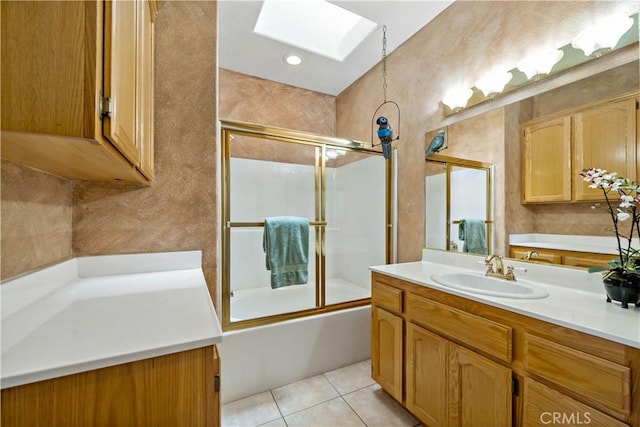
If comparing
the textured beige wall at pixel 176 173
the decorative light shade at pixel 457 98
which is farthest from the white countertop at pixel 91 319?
the decorative light shade at pixel 457 98

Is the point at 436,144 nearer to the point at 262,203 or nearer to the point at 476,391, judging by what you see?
the point at 476,391

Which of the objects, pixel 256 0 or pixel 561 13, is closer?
pixel 561 13

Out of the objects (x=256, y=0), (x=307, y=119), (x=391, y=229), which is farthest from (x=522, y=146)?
(x=307, y=119)


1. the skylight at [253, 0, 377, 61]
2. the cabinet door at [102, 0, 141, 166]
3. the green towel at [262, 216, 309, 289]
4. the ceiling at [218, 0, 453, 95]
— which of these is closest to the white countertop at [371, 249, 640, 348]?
the green towel at [262, 216, 309, 289]

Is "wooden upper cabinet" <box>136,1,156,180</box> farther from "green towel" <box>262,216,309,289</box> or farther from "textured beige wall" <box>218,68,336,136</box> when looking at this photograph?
"textured beige wall" <box>218,68,336,136</box>

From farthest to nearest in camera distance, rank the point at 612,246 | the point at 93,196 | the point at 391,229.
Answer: the point at 391,229 < the point at 93,196 < the point at 612,246

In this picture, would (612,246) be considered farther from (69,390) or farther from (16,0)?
(16,0)

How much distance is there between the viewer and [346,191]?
2.80m

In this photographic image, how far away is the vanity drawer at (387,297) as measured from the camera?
4.94 ft

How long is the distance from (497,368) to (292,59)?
271 cm

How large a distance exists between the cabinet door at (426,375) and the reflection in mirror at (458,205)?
0.71 meters

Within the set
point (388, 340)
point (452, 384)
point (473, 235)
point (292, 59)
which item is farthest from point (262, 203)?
point (452, 384)

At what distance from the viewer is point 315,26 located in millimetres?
2227

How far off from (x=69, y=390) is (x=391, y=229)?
7.13 ft
